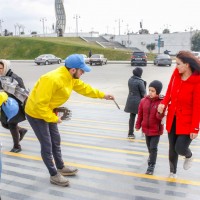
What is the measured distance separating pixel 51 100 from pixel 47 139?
506 mm

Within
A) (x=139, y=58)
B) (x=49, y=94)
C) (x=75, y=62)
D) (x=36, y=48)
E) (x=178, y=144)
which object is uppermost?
(x=75, y=62)

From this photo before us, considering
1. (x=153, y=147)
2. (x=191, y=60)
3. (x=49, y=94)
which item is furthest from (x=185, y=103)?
(x=49, y=94)

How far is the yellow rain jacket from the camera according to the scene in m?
3.50

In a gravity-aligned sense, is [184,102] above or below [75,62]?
below

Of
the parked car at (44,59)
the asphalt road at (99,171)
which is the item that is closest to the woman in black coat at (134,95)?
the asphalt road at (99,171)

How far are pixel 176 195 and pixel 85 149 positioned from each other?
6.59 ft

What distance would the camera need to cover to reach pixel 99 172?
429 centimetres

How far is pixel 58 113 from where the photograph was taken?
396cm

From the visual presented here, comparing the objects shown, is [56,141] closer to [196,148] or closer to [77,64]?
[77,64]

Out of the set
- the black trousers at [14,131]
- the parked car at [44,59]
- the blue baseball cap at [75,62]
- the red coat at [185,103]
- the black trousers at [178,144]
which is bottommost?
the parked car at [44,59]

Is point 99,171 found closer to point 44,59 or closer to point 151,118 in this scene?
point 151,118

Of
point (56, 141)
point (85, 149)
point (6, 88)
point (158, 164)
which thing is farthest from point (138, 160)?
point (6, 88)

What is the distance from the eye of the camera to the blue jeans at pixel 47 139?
375 cm

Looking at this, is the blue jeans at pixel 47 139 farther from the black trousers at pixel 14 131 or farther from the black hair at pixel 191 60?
the black hair at pixel 191 60
